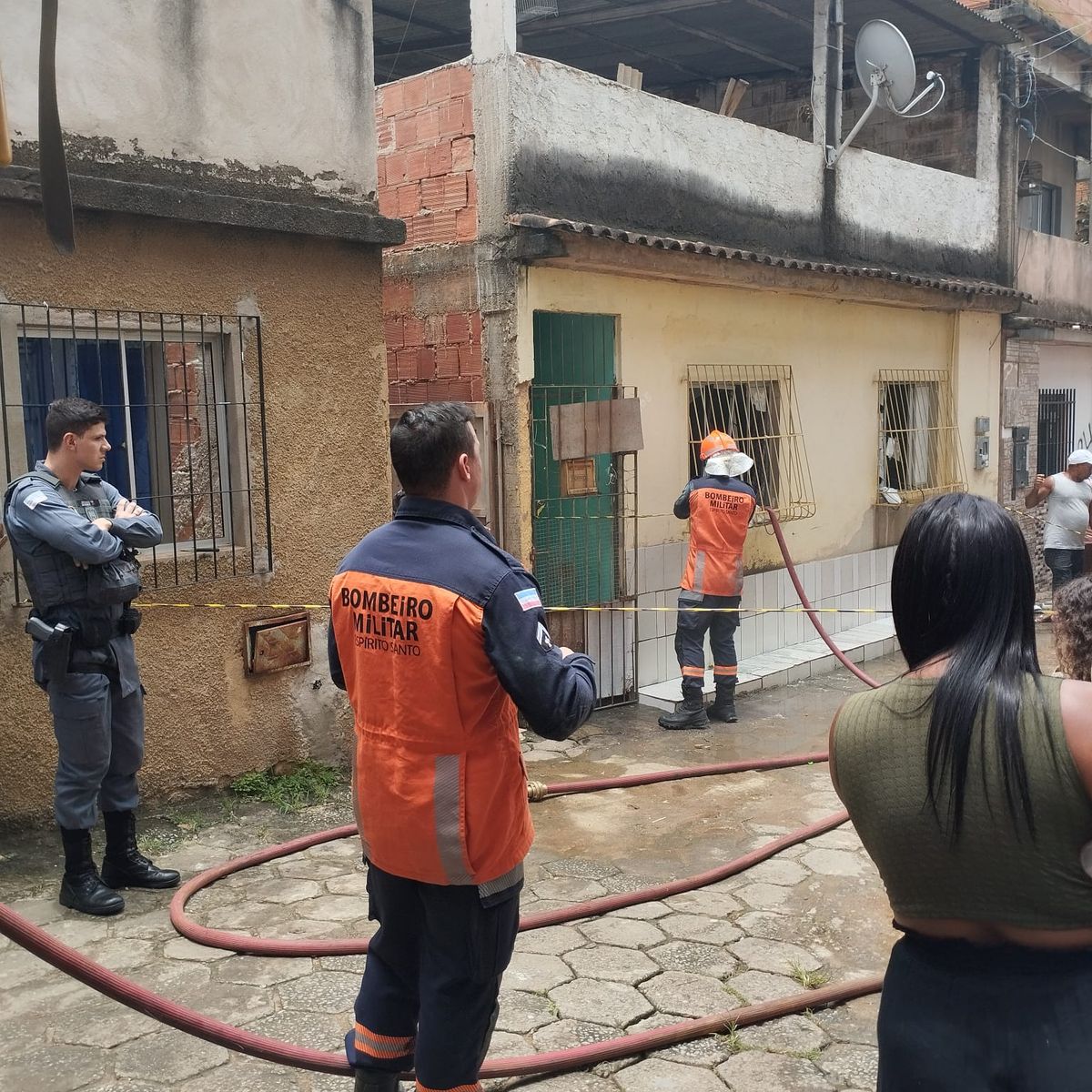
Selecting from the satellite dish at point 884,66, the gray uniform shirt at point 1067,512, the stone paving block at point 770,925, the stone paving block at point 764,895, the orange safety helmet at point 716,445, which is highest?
the satellite dish at point 884,66

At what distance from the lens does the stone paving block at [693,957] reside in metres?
4.04

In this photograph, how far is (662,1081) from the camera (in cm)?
332

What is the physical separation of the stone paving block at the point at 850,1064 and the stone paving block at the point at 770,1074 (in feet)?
0.14

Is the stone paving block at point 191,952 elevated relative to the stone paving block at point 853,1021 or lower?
elevated

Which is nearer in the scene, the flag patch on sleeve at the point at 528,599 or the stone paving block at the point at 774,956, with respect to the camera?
the flag patch on sleeve at the point at 528,599

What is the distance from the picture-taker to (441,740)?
102 inches

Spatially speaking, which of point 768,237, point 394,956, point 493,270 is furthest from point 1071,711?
point 768,237

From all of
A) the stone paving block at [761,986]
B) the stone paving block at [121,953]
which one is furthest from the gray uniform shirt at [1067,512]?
the stone paving block at [121,953]

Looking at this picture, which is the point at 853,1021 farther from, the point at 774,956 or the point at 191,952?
the point at 191,952

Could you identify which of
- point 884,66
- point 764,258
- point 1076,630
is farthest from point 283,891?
point 884,66

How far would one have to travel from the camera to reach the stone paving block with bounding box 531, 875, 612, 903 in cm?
473

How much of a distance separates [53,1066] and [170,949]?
797mm

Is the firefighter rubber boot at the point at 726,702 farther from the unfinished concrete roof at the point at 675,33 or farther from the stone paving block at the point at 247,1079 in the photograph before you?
the unfinished concrete roof at the point at 675,33

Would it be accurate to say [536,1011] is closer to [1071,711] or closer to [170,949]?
[170,949]
